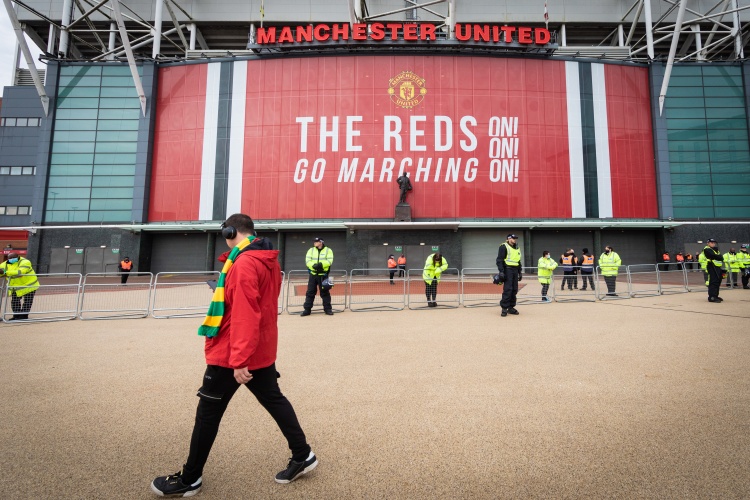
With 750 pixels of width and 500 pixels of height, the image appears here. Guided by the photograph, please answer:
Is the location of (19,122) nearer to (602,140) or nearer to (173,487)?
(173,487)

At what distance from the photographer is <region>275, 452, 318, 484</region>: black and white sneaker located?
7.47 feet

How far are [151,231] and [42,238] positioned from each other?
699 centimetres

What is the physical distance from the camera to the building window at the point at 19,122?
33.8 m

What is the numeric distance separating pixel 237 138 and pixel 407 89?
12209mm

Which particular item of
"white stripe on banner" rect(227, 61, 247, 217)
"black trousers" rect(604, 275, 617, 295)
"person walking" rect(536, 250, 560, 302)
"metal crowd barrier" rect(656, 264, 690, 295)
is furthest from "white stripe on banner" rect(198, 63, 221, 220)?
"metal crowd barrier" rect(656, 264, 690, 295)

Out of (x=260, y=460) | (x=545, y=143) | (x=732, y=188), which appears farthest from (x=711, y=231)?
(x=260, y=460)

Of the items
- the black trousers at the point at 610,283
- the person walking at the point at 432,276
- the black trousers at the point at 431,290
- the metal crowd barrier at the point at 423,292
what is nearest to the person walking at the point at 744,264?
the black trousers at the point at 610,283

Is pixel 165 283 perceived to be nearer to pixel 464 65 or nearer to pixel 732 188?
pixel 464 65

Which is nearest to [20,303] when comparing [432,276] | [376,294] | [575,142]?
[376,294]

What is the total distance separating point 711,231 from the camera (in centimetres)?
2362

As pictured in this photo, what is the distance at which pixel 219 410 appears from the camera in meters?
2.21

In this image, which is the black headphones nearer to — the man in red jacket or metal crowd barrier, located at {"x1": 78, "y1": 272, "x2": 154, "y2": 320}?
the man in red jacket

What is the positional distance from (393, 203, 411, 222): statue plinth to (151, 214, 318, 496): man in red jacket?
66.2 ft

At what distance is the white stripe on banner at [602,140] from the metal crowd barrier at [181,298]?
24.7 meters
